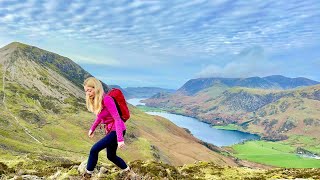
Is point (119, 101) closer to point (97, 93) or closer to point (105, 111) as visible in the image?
point (105, 111)

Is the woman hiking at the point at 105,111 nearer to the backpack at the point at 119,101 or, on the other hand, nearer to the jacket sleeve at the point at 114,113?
the jacket sleeve at the point at 114,113

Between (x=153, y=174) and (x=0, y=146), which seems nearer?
(x=153, y=174)

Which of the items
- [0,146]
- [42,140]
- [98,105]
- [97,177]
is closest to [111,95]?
[98,105]

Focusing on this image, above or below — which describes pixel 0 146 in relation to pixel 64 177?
below

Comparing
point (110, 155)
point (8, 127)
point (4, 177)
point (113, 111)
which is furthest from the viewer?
point (8, 127)

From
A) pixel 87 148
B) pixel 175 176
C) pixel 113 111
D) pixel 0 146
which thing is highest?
pixel 113 111

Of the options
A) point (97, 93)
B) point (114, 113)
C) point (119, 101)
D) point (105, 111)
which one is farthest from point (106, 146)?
point (97, 93)

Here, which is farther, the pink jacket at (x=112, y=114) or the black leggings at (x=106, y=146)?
the black leggings at (x=106, y=146)

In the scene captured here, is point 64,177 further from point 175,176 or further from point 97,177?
point 175,176

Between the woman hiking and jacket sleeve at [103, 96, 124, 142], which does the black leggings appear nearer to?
the woman hiking

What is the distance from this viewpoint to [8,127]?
7229 inches

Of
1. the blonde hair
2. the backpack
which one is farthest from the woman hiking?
the backpack

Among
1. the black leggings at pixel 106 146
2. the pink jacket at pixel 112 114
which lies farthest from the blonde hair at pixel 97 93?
the black leggings at pixel 106 146

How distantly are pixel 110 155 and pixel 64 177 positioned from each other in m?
10.1
